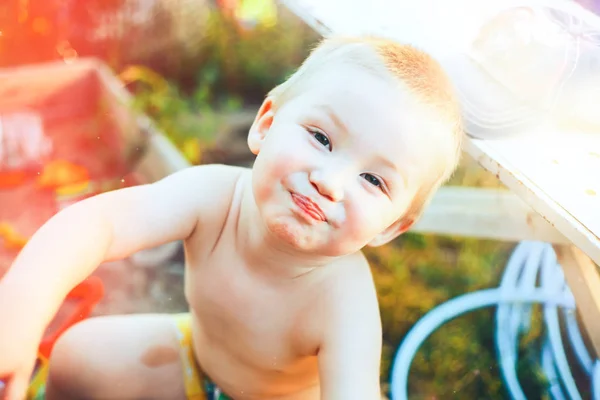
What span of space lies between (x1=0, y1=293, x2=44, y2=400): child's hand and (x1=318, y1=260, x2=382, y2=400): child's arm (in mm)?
208

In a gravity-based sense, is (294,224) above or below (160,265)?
above

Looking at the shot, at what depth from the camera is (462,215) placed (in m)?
0.67

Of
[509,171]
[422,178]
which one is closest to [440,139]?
[422,178]

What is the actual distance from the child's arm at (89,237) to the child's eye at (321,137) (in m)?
0.11

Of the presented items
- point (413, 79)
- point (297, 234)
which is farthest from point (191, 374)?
point (413, 79)

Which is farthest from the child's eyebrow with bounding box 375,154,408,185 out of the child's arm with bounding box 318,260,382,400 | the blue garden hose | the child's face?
the blue garden hose

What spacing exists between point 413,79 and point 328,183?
0.10 metres

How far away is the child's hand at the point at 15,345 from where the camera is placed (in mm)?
428

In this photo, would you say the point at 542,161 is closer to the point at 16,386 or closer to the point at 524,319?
the point at 524,319

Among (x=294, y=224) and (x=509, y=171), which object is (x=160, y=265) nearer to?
(x=294, y=224)

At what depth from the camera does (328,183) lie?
0.43 meters

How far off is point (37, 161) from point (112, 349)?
0.61 ft

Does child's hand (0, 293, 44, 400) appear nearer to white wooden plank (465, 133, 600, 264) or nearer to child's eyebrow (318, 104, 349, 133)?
child's eyebrow (318, 104, 349, 133)

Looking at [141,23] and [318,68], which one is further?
[141,23]
